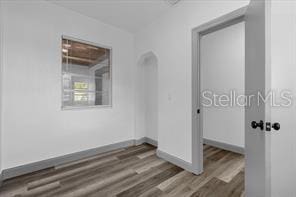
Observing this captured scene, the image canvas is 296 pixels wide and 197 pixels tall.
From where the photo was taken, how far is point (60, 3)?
2.41 metres

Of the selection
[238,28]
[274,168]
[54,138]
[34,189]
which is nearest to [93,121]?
[54,138]

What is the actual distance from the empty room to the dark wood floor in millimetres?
18

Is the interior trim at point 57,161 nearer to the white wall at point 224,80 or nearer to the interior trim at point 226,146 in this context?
the interior trim at point 226,146

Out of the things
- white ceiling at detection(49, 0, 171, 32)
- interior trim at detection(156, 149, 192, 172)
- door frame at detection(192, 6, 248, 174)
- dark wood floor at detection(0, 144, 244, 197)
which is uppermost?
white ceiling at detection(49, 0, 171, 32)

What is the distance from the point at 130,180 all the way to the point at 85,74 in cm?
216

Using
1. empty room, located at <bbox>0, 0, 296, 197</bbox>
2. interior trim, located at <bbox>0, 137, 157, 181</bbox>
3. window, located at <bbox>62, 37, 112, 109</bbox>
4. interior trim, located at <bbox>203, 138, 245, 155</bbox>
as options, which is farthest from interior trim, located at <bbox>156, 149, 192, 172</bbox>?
window, located at <bbox>62, 37, 112, 109</bbox>

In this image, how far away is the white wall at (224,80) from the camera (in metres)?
3.00

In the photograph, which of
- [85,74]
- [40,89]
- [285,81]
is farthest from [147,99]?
[285,81]

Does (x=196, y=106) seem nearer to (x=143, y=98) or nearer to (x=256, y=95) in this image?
(x=256, y=95)

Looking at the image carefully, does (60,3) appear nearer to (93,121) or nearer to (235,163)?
(93,121)

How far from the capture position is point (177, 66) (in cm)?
248

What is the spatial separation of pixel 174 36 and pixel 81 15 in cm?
185

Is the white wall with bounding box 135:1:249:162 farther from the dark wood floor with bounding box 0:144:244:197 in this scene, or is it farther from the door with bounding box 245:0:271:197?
the door with bounding box 245:0:271:197

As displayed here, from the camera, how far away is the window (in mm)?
2643
